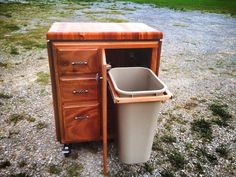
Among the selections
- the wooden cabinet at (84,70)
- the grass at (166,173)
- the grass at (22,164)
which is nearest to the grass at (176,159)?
the grass at (166,173)

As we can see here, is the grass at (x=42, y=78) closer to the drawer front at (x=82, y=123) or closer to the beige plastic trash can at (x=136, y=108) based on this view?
the drawer front at (x=82, y=123)

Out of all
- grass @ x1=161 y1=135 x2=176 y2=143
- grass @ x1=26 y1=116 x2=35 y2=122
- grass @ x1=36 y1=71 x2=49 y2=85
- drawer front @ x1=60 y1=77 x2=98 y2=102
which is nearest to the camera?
drawer front @ x1=60 y1=77 x2=98 y2=102

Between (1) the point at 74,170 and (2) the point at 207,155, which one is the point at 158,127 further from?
(1) the point at 74,170

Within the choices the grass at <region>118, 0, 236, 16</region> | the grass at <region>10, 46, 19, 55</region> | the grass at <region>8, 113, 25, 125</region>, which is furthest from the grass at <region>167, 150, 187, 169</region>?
Result: the grass at <region>118, 0, 236, 16</region>

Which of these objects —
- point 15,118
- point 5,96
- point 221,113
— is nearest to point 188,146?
point 221,113

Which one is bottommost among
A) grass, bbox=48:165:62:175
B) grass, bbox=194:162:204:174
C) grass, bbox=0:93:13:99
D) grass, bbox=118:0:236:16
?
grass, bbox=194:162:204:174

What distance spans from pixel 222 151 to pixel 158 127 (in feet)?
2.45

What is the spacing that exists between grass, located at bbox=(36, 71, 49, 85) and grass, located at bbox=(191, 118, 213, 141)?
8.07 ft

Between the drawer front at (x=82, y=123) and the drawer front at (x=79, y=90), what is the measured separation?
88 millimetres

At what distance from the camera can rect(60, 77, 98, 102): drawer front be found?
202 cm

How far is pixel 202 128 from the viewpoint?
2.83m

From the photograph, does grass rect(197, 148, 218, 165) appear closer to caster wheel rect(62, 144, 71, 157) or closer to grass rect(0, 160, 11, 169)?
caster wheel rect(62, 144, 71, 157)

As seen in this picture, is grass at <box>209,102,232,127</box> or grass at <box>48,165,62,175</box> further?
grass at <box>209,102,232,127</box>

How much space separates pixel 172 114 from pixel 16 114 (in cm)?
206
